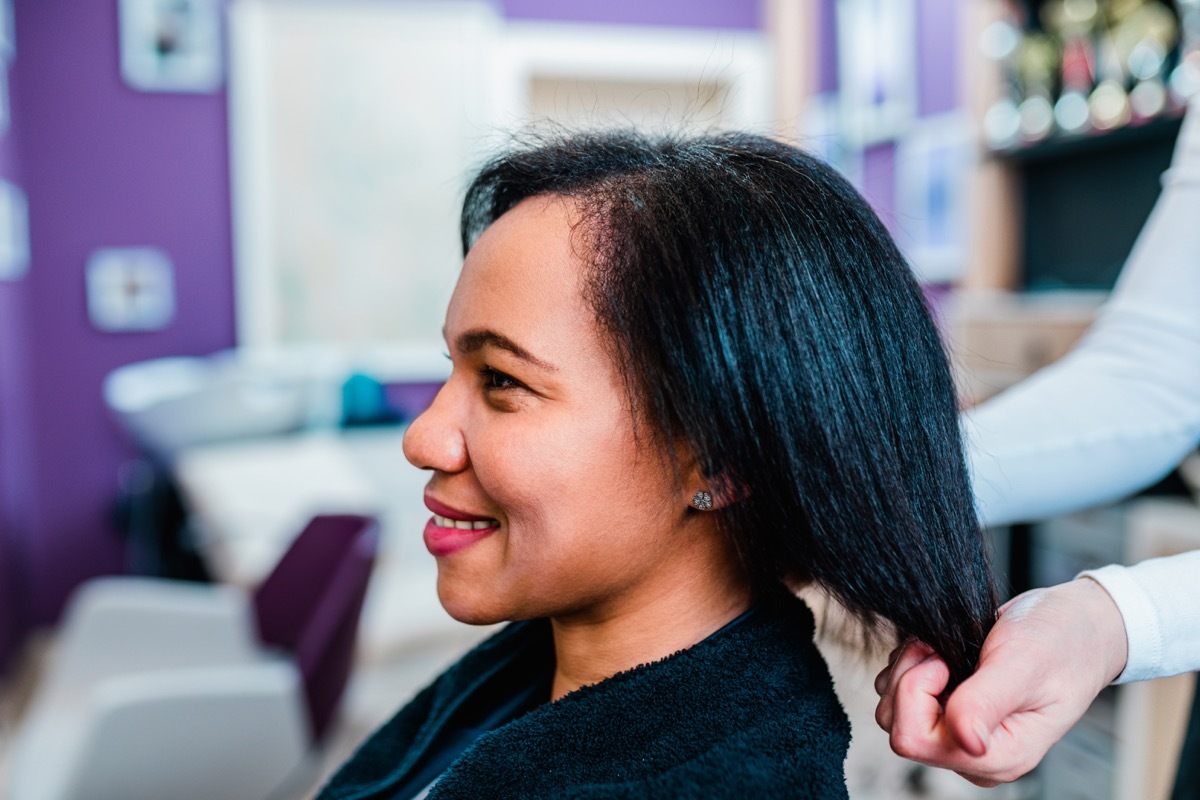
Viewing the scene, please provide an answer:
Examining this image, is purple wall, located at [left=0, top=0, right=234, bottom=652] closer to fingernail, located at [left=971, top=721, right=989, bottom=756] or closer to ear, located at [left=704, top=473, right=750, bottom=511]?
ear, located at [left=704, top=473, right=750, bottom=511]

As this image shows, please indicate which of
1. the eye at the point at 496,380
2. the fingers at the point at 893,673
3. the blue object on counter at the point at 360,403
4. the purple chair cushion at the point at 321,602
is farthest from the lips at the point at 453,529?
the blue object on counter at the point at 360,403

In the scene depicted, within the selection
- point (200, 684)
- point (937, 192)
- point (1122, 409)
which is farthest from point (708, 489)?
point (937, 192)

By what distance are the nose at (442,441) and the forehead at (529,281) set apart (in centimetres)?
7

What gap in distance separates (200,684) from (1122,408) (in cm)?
162

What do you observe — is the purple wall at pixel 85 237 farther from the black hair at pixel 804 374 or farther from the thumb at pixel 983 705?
the thumb at pixel 983 705

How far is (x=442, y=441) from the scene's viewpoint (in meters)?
0.84

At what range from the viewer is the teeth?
84 centimetres

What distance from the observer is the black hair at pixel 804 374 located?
714 millimetres

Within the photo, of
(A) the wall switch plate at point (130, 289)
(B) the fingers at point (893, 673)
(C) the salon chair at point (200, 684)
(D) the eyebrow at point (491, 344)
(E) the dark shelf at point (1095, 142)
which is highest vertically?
(E) the dark shelf at point (1095, 142)

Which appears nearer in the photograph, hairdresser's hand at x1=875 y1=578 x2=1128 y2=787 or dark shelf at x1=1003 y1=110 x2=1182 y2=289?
hairdresser's hand at x1=875 y1=578 x2=1128 y2=787

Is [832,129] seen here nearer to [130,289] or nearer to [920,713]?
[130,289]

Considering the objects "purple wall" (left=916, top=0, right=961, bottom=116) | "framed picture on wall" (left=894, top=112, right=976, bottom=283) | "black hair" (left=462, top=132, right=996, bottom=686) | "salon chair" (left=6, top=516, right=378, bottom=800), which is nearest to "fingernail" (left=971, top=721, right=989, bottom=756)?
"black hair" (left=462, top=132, right=996, bottom=686)

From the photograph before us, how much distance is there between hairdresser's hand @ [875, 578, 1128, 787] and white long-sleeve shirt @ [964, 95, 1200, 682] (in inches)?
9.1

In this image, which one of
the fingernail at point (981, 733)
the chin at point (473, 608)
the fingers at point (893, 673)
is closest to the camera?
the fingernail at point (981, 733)
